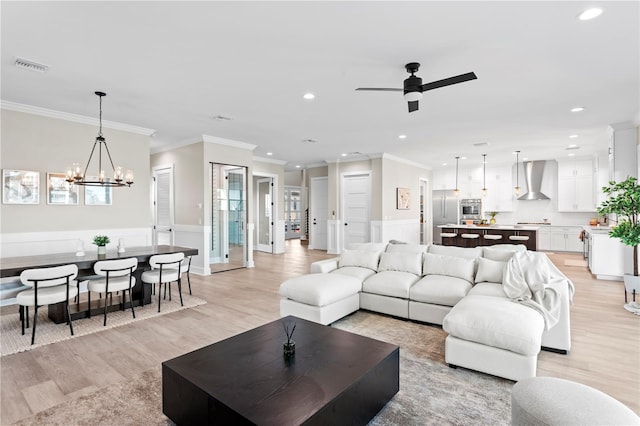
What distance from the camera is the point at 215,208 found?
24.6 feet

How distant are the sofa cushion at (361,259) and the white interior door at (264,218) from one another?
545 cm

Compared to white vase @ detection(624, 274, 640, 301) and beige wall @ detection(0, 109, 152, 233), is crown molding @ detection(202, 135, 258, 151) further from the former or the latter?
white vase @ detection(624, 274, 640, 301)

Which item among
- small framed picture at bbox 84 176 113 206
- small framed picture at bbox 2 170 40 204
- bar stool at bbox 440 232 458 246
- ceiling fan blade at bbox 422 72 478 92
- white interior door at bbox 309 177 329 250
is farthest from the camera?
white interior door at bbox 309 177 329 250

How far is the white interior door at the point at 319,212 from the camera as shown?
35.0 feet

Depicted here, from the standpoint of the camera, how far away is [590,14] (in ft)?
8.05

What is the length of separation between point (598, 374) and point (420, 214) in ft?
28.8

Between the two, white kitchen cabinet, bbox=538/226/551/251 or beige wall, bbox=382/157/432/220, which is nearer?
beige wall, bbox=382/157/432/220

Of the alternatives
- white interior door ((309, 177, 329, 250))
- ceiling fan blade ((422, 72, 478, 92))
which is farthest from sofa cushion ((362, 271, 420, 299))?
white interior door ((309, 177, 329, 250))

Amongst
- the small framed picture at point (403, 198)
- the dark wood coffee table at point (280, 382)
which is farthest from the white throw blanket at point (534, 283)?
the small framed picture at point (403, 198)

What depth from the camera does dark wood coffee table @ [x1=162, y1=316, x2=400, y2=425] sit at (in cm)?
165

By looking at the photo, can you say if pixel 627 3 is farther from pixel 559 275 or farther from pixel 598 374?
pixel 598 374

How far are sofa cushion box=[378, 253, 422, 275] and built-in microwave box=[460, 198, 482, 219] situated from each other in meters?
7.55

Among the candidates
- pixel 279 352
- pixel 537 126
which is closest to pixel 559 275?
pixel 279 352

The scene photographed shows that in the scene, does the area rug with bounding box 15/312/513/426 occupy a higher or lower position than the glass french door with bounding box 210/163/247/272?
lower
